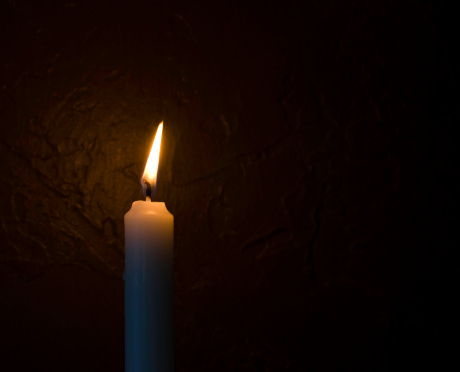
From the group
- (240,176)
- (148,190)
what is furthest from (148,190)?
(240,176)

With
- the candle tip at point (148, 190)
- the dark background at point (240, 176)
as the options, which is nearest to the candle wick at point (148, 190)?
the candle tip at point (148, 190)

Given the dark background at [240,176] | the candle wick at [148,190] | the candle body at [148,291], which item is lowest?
the candle body at [148,291]

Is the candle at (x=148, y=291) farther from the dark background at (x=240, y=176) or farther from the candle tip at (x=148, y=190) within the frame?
the dark background at (x=240, y=176)

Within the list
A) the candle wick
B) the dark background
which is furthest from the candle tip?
the dark background

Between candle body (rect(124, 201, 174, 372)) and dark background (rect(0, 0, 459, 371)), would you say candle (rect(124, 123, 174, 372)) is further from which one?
dark background (rect(0, 0, 459, 371))

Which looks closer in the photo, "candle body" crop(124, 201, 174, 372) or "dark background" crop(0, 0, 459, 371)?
"candle body" crop(124, 201, 174, 372)

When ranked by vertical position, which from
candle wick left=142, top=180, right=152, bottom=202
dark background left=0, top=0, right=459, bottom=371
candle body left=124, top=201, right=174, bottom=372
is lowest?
candle body left=124, top=201, right=174, bottom=372

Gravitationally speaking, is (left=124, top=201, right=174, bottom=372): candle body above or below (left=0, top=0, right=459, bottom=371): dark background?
below

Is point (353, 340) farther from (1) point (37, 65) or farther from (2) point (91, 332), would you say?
(1) point (37, 65)
